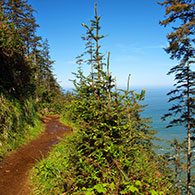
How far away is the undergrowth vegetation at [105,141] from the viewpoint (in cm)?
494

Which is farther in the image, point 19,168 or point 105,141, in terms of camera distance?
point 19,168

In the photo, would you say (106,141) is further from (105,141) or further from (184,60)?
(184,60)

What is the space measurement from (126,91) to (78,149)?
2.00 meters

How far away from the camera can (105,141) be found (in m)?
5.05

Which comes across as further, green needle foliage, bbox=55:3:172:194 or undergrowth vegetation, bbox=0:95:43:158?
undergrowth vegetation, bbox=0:95:43:158

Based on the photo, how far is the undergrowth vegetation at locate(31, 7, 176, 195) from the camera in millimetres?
4941

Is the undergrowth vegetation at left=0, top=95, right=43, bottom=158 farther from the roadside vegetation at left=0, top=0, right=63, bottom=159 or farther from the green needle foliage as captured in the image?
the green needle foliage

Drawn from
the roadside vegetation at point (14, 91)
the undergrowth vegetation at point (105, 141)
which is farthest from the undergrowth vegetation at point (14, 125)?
the undergrowth vegetation at point (105, 141)

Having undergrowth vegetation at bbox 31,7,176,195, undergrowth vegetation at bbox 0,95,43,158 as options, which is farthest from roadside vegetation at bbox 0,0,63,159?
undergrowth vegetation at bbox 31,7,176,195

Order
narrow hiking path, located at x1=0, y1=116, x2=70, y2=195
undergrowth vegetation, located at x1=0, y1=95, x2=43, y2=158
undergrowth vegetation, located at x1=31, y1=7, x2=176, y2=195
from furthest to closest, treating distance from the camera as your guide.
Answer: undergrowth vegetation, located at x1=0, y1=95, x2=43, y2=158 < narrow hiking path, located at x1=0, y1=116, x2=70, y2=195 < undergrowth vegetation, located at x1=31, y1=7, x2=176, y2=195

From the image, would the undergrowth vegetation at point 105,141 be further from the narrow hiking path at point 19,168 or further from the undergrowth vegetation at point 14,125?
the undergrowth vegetation at point 14,125

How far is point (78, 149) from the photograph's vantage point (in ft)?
17.9

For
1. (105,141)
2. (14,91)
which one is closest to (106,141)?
(105,141)

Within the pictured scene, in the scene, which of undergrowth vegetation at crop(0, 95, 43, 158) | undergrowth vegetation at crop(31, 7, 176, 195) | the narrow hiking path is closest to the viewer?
undergrowth vegetation at crop(31, 7, 176, 195)
